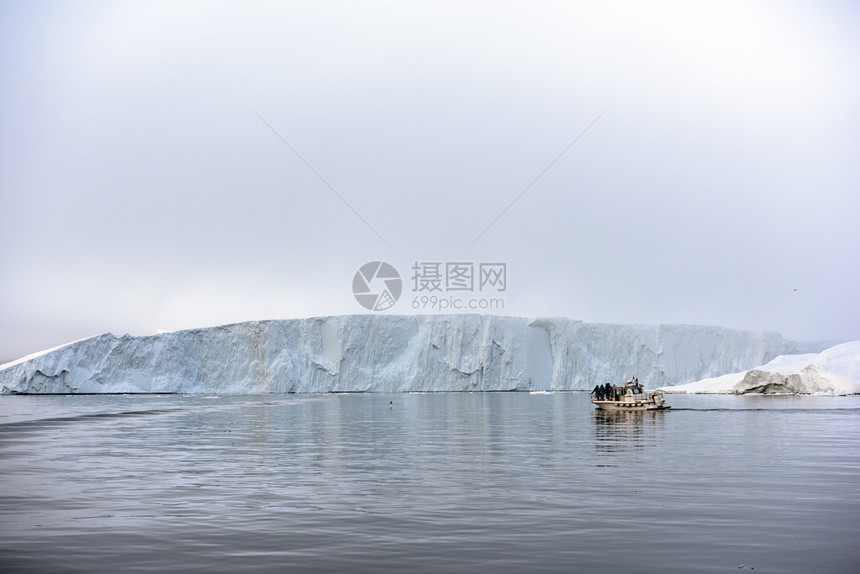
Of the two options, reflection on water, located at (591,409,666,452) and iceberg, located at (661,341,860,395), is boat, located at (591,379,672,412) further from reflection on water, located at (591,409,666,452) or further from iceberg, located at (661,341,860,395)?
iceberg, located at (661,341,860,395)

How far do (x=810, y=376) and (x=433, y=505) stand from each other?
6195cm

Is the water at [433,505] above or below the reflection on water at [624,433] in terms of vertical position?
above

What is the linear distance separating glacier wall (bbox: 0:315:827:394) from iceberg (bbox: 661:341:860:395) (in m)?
21.2

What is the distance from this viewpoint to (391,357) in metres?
89.6

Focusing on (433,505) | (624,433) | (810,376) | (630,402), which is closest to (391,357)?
(810,376)

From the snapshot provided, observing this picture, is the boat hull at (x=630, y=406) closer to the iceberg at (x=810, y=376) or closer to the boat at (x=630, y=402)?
the boat at (x=630, y=402)

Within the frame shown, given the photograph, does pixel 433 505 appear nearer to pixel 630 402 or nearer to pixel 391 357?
pixel 630 402

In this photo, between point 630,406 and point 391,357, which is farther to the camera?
point 391,357

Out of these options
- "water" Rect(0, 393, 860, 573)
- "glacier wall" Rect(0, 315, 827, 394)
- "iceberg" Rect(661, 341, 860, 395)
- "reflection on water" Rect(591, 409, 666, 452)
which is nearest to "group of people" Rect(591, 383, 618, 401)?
"reflection on water" Rect(591, 409, 666, 452)

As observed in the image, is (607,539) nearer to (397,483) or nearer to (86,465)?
(397,483)

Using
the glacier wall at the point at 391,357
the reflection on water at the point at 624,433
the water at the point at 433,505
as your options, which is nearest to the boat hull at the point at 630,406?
the reflection on water at the point at 624,433

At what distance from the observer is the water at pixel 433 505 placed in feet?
25.0

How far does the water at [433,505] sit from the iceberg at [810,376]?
1849 inches

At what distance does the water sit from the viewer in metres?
7.62
